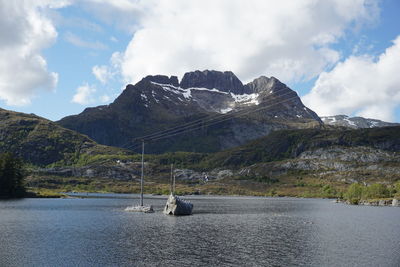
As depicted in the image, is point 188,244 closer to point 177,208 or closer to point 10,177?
point 177,208

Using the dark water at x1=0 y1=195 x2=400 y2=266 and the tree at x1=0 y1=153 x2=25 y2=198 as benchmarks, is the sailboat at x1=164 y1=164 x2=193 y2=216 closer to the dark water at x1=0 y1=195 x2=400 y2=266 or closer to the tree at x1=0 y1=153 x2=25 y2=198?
the dark water at x1=0 y1=195 x2=400 y2=266

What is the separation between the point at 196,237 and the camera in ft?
243

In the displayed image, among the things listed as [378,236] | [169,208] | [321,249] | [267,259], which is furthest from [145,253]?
[169,208]

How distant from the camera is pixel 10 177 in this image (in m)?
180

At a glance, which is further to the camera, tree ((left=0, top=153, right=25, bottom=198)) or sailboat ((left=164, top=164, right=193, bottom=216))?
tree ((left=0, top=153, right=25, bottom=198))

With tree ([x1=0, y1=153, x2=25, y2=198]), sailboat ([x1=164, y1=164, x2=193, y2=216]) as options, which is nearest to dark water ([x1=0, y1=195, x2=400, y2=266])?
sailboat ([x1=164, y1=164, x2=193, y2=216])

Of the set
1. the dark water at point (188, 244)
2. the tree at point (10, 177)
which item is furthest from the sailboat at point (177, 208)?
the tree at point (10, 177)

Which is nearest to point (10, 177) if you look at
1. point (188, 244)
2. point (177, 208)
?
point (177, 208)

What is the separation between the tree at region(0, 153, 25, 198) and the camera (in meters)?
176

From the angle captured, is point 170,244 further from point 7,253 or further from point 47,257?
point 7,253

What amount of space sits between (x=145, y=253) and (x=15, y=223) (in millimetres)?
45104

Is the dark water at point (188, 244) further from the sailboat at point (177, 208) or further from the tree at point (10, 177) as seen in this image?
the tree at point (10, 177)

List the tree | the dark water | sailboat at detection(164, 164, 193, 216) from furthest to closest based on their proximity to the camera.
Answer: the tree
sailboat at detection(164, 164, 193, 216)
the dark water

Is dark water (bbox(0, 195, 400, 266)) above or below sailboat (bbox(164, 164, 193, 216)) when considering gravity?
below
